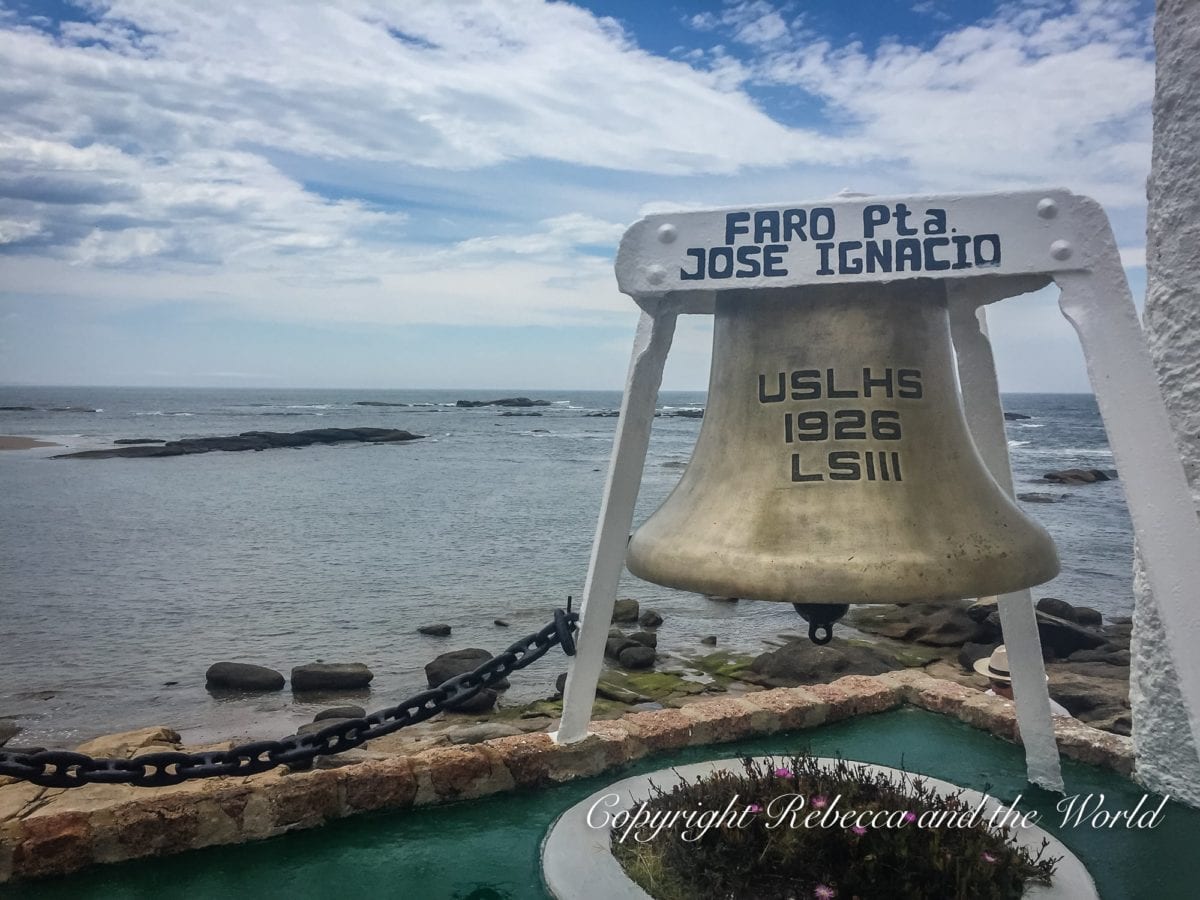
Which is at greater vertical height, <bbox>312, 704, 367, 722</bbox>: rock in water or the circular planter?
the circular planter

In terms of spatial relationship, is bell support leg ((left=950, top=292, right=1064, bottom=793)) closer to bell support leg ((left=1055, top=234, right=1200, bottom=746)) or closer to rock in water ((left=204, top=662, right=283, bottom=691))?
bell support leg ((left=1055, top=234, right=1200, bottom=746))

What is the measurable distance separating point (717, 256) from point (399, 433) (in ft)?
202

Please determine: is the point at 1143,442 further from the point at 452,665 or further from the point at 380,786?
the point at 452,665

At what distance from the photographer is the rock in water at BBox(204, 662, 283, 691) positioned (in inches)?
423

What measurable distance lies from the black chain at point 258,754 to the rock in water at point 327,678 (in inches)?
284

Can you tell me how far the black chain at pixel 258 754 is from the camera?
3307mm

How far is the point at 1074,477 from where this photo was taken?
3616 centimetres

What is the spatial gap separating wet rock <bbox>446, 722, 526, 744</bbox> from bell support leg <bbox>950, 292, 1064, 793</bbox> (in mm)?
4968

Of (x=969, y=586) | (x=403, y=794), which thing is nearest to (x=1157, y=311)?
(x=969, y=586)

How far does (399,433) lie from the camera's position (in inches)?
2454

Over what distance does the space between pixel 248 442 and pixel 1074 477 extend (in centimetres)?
4037

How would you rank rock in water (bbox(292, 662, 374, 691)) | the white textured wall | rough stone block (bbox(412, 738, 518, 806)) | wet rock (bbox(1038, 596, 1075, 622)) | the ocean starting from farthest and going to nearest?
1. wet rock (bbox(1038, 596, 1075, 622))
2. the ocean
3. rock in water (bbox(292, 662, 374, 691))
4. rough stone block (bbox(412, 738, 518, 806))
5. the white textured wall

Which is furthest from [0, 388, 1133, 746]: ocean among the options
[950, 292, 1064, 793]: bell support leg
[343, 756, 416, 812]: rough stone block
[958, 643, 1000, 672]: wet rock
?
[950, 292, 1064, 793]: bell support leg

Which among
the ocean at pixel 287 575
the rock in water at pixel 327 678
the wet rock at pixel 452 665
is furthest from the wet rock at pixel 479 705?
the rock in water at pixel 327 678
